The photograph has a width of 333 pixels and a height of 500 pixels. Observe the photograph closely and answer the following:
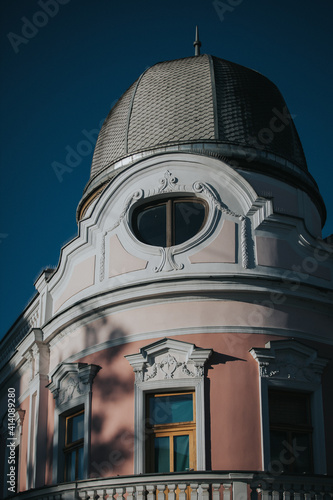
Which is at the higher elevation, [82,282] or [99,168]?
[99,168]

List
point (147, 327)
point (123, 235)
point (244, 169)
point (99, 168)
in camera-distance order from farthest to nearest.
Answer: point (99, 168)
point (244, 169)
point (123, 235)
point (147, 327)

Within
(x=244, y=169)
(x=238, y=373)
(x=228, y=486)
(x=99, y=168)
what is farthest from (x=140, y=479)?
(x=99, y=168)

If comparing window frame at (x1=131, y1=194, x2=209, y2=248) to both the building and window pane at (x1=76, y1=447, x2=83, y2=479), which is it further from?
window pane at (x1=76, y1=447, x2=83, y2=479)

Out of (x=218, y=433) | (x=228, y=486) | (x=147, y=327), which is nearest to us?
(x=228, y=486)

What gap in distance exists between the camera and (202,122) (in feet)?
62.5

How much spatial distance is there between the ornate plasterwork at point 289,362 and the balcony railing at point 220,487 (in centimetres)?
199

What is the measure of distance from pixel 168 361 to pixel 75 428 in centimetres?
251

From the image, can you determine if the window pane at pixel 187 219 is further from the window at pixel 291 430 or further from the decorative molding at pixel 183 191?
the window at pixel 291 430

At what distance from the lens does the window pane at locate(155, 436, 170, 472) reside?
15039mm

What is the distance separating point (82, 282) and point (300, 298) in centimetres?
435

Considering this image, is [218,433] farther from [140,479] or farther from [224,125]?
[224,125]

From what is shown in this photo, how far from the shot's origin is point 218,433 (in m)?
14.9

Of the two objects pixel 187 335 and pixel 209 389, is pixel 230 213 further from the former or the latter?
pixel 209 389

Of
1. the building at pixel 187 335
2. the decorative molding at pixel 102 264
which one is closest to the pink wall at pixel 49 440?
the building at pixel 187 335
